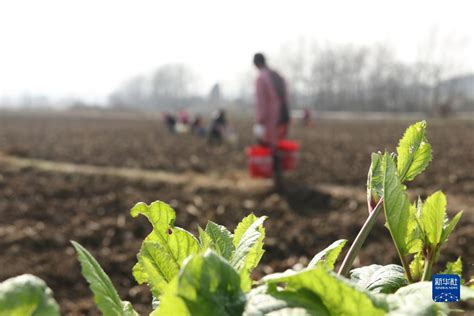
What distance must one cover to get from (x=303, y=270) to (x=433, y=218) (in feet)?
0.86

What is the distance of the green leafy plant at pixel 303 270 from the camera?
41 centimetres

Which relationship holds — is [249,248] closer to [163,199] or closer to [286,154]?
[163,199]

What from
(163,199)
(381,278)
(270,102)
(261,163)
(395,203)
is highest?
(270,102)

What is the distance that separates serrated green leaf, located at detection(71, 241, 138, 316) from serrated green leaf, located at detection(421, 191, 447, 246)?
37cm

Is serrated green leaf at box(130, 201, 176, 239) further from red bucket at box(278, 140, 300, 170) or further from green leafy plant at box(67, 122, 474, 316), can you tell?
red bucket at box(278, 140, 300, 170)

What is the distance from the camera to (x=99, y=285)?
47 centimetres

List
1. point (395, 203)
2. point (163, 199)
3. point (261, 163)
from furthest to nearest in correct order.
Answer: point (261, 163)
point (163, 199)
point (395, 203)

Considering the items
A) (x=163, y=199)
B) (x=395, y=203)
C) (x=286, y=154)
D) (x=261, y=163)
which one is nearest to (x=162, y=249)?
(x=395, y=203)

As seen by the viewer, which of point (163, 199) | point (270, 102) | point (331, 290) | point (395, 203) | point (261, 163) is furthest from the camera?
point (261, 163)

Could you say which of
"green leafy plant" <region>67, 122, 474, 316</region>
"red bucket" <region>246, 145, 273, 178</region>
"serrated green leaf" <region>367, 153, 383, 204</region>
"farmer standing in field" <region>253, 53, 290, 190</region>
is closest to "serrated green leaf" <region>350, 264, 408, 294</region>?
"green leafy plant" <region>67, 122, 474, 316</region>

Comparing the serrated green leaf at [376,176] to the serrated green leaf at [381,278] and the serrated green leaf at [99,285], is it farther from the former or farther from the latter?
the serrated green leaf at [99,285]

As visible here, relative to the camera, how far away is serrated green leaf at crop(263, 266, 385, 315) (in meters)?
0.40

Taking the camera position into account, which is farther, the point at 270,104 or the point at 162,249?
the point at 270,104

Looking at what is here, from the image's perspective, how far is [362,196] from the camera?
24.7ft
